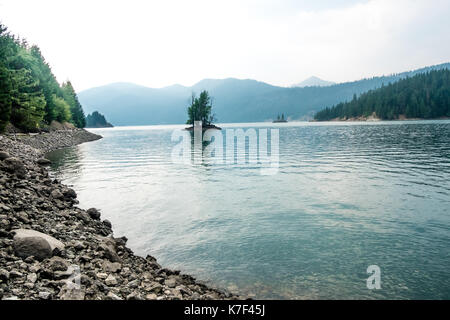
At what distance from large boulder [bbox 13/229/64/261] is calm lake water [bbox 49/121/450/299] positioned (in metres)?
3.86

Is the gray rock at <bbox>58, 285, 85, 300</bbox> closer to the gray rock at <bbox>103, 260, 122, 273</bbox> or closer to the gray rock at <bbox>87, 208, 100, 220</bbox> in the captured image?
the gray rock at <bbox>103, 260, 122, 273</bbox>

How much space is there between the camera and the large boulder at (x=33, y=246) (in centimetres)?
830

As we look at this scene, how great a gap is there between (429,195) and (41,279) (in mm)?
20963

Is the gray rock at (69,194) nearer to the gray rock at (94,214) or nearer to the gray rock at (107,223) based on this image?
the gray rock at (94,214)

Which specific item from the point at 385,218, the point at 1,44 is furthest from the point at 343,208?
the point at 1,44

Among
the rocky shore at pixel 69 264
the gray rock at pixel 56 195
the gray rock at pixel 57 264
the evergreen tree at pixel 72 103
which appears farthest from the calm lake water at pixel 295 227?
the evergreen tree at pixel 72 103

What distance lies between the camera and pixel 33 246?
8.52m

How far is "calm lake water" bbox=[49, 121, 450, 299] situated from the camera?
9352 mm

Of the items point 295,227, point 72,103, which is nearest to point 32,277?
point 295,227

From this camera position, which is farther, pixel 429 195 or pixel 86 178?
pixel 86 178

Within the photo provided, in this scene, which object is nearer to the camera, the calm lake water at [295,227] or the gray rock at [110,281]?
the gray rock at [110,281]

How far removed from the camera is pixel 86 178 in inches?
1109
